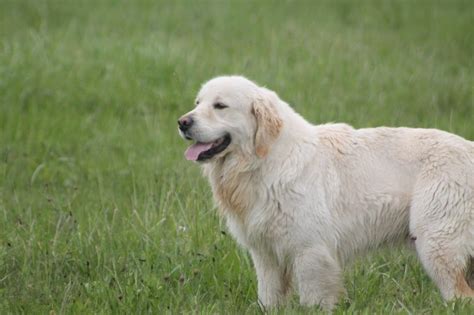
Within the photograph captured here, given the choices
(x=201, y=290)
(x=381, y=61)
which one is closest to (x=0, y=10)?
(x=381, y=61)

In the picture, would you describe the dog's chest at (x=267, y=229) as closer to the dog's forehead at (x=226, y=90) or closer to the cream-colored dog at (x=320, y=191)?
the cream-colored dog at (x=320, y=191)

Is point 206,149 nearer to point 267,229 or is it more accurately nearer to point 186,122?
point 186,122

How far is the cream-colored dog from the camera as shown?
5.96 metres

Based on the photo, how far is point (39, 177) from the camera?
9.19 meters

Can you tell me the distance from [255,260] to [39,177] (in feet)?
11.9

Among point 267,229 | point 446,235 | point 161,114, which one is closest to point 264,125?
point 267,229

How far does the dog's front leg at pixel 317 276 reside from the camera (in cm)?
598

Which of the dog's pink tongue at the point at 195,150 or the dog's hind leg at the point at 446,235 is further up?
the dog's pink tongue at the point at 195,150

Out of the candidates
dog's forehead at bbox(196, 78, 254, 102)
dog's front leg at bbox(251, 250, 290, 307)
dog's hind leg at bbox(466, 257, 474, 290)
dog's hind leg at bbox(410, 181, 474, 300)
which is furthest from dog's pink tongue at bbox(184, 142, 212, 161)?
dog's hind leg at bbox(466, 257, 474, 290)

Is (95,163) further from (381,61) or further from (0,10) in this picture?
(0,10)

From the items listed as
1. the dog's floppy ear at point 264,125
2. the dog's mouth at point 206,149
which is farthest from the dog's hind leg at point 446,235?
the dog's mouth at point 206,149

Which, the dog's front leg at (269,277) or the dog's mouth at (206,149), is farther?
the dog's front leg at (269,277)

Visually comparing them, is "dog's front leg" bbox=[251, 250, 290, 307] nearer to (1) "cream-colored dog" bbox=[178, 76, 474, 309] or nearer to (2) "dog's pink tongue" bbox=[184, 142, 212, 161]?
(1) "cream-colored dog" bbox=[178, 76, 474, 309]

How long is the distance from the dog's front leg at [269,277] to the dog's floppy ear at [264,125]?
27.9 inches
